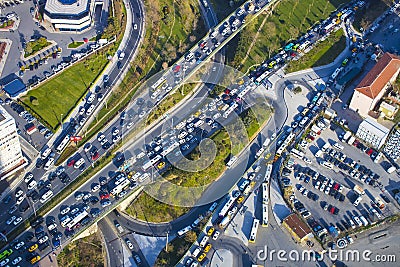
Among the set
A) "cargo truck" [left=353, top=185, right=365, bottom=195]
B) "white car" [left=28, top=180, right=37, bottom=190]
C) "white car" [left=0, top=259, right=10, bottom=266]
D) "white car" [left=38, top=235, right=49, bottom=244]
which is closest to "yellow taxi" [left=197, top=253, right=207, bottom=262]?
"white car" [left=38, top=235, right=49, bottom=244]

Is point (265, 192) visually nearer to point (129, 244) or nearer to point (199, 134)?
point (199, 134)

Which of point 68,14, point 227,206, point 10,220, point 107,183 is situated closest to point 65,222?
point 10,220

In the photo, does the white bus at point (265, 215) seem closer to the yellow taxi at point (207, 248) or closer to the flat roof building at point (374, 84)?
the yellow taxi at point (207, 248)

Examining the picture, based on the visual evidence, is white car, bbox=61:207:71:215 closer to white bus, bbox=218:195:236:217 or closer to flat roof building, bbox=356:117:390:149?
white bus, bbox=218:195:236:217

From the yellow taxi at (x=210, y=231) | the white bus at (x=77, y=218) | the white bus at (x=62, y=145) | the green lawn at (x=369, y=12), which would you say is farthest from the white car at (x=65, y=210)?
the green lawn at (x=369, y=12)

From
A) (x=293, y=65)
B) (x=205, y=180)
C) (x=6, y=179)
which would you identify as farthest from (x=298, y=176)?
(x=6, y=179)
